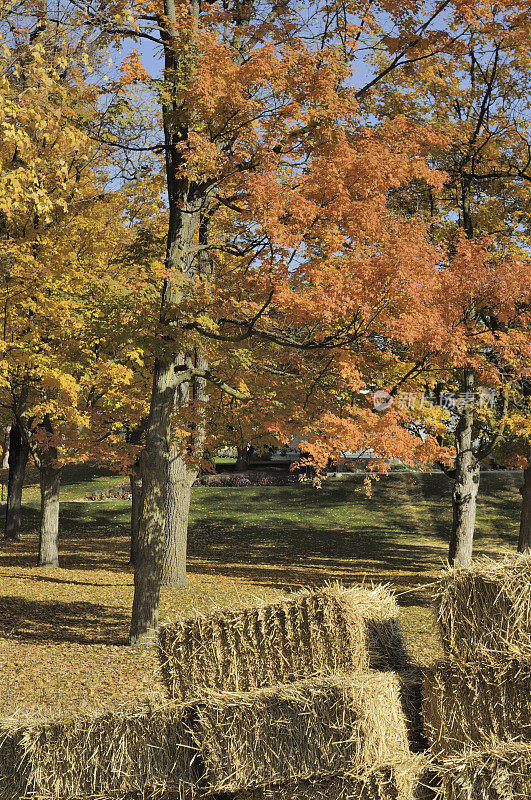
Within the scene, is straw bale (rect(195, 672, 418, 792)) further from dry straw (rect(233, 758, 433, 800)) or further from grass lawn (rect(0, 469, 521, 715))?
grass lawn (rect(0, 469, 521, 715))

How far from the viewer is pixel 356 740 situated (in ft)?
17.3

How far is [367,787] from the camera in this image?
5.25 m

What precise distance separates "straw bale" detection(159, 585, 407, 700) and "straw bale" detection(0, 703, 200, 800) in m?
0.47

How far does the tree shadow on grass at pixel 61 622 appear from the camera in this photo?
43.8ft

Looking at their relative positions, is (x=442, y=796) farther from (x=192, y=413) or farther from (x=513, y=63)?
(x=513, y=63)

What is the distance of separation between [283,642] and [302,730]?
2.88 ft

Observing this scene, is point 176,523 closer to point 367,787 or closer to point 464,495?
point 464,495

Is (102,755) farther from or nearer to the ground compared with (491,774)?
nearer to the ground

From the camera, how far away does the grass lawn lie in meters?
11.2

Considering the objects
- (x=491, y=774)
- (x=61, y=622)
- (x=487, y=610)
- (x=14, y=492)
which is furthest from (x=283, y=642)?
(x=14, y=492)

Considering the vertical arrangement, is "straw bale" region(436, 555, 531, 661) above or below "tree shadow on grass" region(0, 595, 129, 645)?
above

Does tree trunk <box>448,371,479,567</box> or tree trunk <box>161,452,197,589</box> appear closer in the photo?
tree trunk <box>161,452,197,589</box>

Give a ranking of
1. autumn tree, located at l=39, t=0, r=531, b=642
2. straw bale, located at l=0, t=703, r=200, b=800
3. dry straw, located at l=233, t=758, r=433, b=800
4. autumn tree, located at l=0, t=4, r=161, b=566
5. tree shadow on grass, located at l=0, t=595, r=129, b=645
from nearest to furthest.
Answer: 1. dry straw, located at l=233, t=758, r=433, b=800
2. straw bale, located at l=0, t=703, r=200, b=800
3. autumn tree, located at l=39, t=0, r=531, b=642
4. tree shadow on grass, located at l=0, t=595, r=129, b=645
5. autumn tree, located at l=0, t=4, r=161, b=566

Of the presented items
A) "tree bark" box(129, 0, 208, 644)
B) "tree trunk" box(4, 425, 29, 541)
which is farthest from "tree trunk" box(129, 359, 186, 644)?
"tree trunk" box(4, 425, 29, 541)
